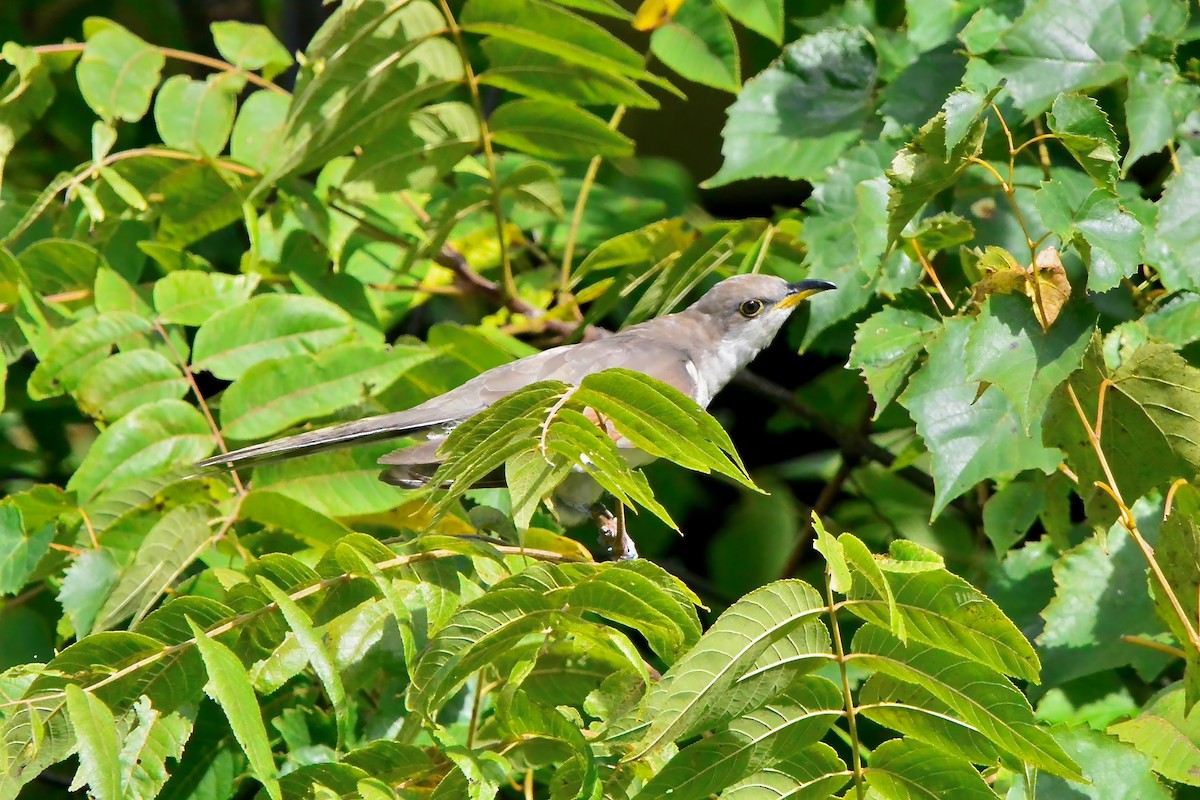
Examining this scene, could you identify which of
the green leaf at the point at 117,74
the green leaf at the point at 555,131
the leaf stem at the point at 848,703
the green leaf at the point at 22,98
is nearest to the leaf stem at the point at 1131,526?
the leaf stem at the point at 848,703

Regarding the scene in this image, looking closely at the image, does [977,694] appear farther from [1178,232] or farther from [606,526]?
[606,526]

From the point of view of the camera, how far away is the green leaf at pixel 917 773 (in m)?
1.98

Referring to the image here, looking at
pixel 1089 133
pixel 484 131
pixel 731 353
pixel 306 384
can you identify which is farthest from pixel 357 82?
pixel 1089 133

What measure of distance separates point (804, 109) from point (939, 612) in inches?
85.9

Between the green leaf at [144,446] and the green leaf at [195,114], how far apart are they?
0.97 metres

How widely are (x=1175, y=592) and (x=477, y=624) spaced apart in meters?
1.37

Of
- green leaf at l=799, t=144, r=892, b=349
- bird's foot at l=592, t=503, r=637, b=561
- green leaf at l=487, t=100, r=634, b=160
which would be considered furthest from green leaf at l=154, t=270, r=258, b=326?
green leaf at l=799, t=144, r=892, b=349

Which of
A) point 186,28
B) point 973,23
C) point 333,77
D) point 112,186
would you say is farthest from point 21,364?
point 973,23

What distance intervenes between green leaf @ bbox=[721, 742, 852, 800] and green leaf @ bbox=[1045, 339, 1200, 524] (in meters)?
0.93

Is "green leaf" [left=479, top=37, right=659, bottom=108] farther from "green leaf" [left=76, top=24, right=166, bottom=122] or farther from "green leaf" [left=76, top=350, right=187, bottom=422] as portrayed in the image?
"green leaf" [left=76, top=350, right=187, bottom=422]

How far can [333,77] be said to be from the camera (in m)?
3.32

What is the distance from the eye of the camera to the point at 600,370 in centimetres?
320

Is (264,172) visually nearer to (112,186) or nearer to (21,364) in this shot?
(112,186)

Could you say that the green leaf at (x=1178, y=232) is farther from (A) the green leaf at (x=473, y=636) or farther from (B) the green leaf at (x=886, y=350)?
(A) the green leaf at (x=473, y=636)
